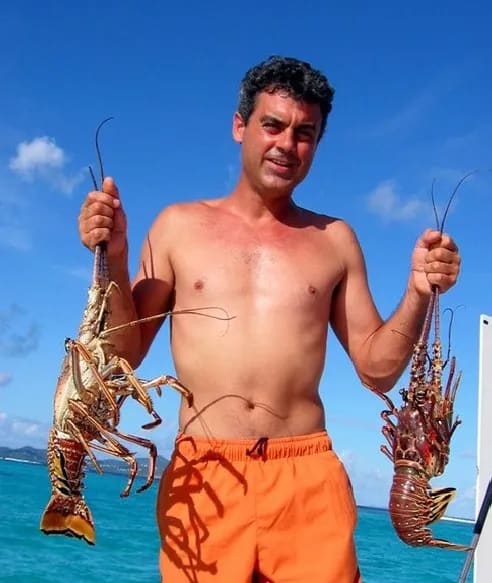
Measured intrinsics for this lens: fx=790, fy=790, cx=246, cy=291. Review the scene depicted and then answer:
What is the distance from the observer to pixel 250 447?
2711 millimetres

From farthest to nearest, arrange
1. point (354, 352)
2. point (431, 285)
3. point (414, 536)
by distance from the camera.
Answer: point (354, 352) → point (414, 536) → point (431, 285)

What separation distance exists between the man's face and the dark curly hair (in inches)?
1.1

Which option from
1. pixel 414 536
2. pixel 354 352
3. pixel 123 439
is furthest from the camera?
pixel 354 352

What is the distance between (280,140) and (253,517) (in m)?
1.34

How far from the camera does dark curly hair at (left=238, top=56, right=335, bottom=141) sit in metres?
2.94

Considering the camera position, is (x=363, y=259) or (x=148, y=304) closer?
(x=148, y=304)

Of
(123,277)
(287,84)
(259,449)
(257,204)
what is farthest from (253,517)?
(287,84)

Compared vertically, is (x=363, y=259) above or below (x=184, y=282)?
above

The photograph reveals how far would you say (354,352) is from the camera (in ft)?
10.3

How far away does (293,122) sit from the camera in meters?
2.91

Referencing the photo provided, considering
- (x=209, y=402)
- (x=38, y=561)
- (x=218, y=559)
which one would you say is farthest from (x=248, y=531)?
(x=38, y=561)

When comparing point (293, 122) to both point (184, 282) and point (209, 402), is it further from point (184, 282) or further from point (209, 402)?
point (209, 402)

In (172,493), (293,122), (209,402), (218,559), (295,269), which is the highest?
(293,122)

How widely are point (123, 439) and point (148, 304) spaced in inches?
23.0
